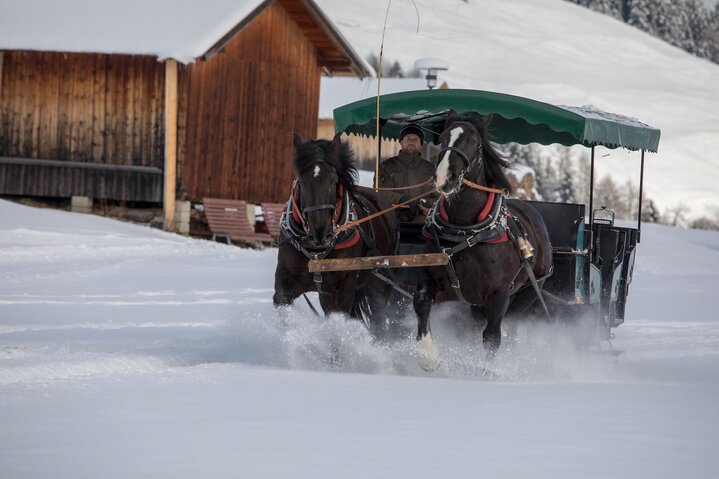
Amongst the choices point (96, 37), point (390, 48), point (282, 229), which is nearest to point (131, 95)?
point (96, 37)

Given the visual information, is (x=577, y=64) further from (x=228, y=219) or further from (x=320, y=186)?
(x=320, y=186)

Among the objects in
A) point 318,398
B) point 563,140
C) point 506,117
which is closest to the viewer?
point 318,398

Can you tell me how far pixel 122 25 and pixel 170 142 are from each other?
269 centimetres

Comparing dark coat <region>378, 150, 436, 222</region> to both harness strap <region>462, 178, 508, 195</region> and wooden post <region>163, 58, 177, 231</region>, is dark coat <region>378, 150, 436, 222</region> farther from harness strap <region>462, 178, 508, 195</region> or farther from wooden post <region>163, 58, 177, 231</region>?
wooden post <region>163, 58, 177, 231</region>

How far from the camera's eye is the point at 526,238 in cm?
927

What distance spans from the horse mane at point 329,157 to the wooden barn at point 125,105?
1440cm

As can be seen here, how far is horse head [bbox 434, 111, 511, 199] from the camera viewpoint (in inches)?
327

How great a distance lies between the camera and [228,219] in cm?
2472

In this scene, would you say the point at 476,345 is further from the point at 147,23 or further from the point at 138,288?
the point at 147,23

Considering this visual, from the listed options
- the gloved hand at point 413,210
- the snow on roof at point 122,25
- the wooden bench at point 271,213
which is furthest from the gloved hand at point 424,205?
the wooden bench at point 271,213

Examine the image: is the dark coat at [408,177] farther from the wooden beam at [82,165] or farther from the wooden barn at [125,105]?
the wooden beam at [82,165]

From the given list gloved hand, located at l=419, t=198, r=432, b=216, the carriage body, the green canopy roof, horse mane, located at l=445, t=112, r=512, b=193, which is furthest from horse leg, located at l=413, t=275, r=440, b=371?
gloved hand, located at l=419, t=198, r=432, b=216

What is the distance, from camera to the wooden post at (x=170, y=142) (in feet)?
76.4

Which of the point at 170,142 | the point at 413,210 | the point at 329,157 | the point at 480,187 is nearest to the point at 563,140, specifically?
the point at 413,210
